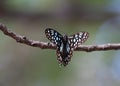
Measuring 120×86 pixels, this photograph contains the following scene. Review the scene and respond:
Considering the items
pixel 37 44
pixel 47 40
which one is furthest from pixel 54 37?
pixel 47 40

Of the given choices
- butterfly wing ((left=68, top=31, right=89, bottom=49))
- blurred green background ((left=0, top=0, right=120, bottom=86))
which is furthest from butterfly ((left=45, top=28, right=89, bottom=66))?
blurred green background ((left=0, top=0, right=120, bottom=86))

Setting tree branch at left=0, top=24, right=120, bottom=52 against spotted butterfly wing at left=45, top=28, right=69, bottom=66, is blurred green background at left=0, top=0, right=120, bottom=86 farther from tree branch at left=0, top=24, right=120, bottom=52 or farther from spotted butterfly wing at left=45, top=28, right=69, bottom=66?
spotted butterfly wing at left=45, top=28, right=69, bottom=66

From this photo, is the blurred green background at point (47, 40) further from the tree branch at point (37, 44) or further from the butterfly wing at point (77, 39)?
the butterfly wing at point (77, 39)

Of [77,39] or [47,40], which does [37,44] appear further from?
[47,40]

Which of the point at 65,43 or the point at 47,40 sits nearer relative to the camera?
the point at 65,43

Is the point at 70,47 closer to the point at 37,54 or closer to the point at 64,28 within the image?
the point at 64,28
